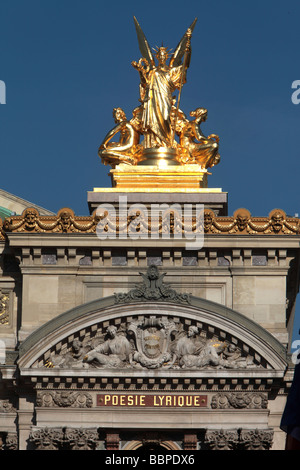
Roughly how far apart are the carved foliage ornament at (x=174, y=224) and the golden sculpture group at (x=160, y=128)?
500 centimetres

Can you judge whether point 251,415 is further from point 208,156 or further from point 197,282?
point 208,156

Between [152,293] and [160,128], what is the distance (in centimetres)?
823

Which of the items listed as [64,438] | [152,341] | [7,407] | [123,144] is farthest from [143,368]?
[123,144]

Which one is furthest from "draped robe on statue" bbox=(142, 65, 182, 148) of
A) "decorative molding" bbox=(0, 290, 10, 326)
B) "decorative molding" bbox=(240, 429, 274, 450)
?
"decorative molding" bbox=(240, 429, 274, 450)

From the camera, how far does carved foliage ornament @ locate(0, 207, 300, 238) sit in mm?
62094

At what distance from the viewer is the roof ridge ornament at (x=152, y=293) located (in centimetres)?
6081

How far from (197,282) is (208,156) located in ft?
20.1

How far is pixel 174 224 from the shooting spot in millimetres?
62344

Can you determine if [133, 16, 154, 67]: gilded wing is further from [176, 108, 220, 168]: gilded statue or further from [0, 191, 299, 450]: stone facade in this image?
[0, 191, 299, 450]: stone facade

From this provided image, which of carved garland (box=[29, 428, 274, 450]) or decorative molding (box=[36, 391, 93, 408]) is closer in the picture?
carved garland (box=[29, 428, 274, 450])

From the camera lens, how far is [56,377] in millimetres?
60188

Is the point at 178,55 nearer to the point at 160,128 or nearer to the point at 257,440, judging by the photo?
the point at 160,128

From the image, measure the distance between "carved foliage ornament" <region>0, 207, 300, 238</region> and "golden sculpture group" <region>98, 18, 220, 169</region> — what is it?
5.00 metres

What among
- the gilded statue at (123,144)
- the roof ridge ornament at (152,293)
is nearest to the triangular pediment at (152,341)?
the roof ridge ornament at (152,293)
